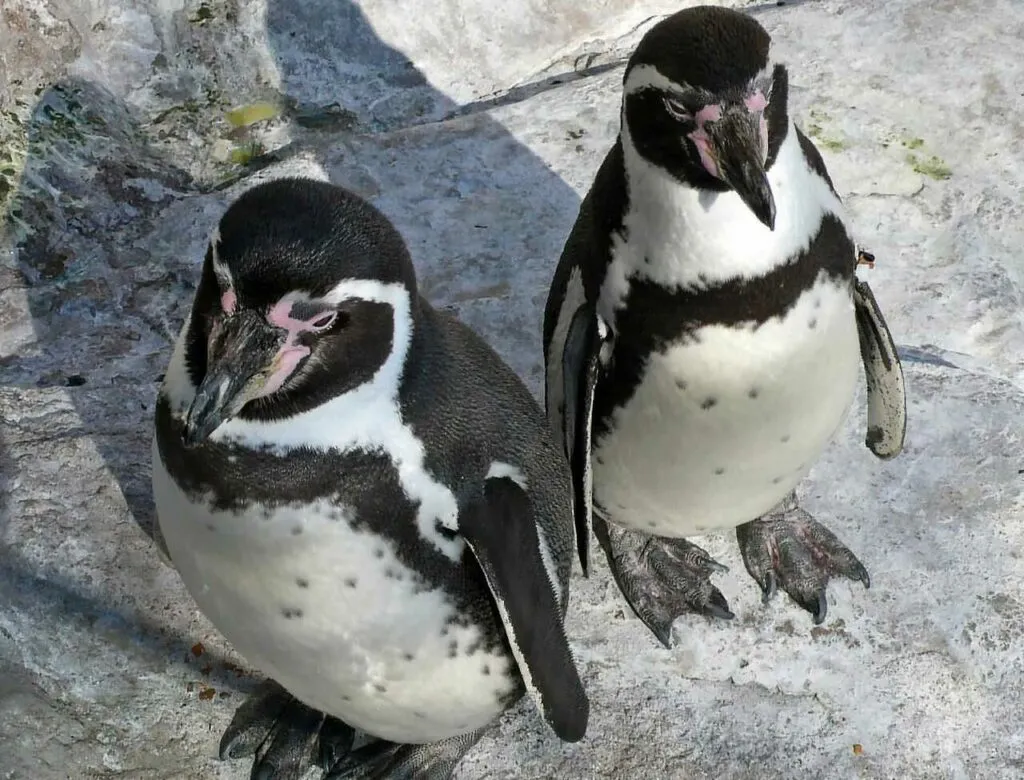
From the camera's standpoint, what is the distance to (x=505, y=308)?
9.86 ft

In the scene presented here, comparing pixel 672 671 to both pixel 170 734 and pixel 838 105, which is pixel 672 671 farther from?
pixel 838 105

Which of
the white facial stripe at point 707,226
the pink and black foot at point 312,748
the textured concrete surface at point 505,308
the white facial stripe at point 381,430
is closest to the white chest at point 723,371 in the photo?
the white facial stripe at point 707,226

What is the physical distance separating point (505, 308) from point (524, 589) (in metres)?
1.36

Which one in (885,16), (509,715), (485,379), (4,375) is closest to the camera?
(485,379)

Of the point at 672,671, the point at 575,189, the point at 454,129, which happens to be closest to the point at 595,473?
the point at 672,671

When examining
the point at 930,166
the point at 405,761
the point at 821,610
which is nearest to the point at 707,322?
the point at 821,610

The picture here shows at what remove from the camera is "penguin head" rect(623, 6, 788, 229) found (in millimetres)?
1729

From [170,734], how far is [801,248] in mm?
1402

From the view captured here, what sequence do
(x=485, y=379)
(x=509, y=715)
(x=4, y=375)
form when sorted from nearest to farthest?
(x=485, y=379)
(x=509, y=715)
(x=4, y=375)

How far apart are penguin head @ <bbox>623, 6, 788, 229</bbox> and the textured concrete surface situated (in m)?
1.04

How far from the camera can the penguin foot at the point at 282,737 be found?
6.88 ft

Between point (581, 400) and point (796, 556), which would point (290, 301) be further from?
point (796, 556)

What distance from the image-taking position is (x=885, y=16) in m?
3.85

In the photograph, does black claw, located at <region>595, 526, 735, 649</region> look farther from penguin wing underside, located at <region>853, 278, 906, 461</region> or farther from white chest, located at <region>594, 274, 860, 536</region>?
penguin wing underside, located at <region>853, 278, 906, 461</region>
